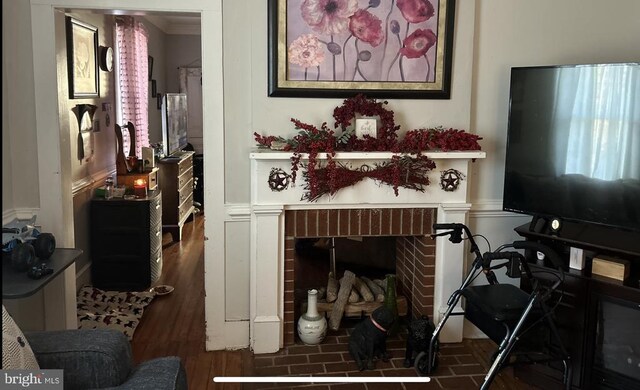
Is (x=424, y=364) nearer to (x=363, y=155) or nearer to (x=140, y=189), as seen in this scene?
(x=363, y=155)

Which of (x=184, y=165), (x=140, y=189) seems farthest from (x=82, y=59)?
(x=184, y=165)

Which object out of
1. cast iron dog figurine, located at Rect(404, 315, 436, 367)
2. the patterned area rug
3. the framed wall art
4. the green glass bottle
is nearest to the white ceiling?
the framed wall art

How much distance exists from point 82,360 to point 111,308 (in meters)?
2.26

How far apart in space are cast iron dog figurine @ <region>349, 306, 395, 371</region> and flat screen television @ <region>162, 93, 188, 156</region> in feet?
12.8

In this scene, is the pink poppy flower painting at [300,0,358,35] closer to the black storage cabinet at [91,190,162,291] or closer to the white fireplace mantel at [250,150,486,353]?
the white fireplace mantel at [250,150,486,353]

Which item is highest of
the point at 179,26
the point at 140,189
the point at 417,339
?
the point at 179,26

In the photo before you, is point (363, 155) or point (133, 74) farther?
point (133, 74)

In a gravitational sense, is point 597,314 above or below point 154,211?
below

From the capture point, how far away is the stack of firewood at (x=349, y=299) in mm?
3748

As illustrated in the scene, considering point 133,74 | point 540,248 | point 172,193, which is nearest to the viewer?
point 540,248

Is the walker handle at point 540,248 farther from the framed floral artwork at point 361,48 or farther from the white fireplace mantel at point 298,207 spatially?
the framed floral artwork at point 361,48

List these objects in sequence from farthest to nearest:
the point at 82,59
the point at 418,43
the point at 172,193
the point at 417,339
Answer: the point at 172,193, the point at 82,59, the point at 418,43, the point at 417,339

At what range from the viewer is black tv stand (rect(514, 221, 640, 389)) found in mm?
2762

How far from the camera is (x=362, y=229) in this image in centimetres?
349
